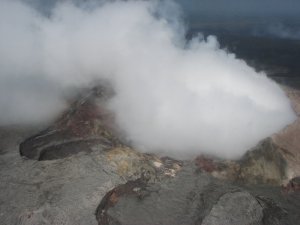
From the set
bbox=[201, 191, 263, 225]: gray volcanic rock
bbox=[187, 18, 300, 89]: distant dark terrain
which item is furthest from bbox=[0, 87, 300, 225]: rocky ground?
bbox=[187, 18, 300, 89]: distant dark terrain

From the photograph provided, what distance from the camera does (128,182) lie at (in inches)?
293

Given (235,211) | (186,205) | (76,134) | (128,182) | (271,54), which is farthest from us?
(271,54)

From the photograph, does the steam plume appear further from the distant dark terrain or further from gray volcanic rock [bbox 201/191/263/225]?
the distant dark terrain

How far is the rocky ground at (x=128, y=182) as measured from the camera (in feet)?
21.5

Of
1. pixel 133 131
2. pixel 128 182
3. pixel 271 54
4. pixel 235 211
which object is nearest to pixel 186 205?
pixel 235 211

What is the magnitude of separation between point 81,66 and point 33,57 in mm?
1528

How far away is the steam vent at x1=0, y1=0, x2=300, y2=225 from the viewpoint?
6.81 m

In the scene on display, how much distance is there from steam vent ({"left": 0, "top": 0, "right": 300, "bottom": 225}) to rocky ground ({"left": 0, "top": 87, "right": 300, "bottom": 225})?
0.08 ft

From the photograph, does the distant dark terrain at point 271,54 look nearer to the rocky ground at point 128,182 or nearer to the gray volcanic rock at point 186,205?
the rocky ground at point 128,182

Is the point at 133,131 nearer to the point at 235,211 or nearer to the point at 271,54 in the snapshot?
the point at 235,211

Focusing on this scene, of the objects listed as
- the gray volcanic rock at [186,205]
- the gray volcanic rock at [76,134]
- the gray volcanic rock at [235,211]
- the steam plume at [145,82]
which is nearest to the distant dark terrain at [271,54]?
the steam plume at [145,82]

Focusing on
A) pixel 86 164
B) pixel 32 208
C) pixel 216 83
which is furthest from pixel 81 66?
pixel 32 208

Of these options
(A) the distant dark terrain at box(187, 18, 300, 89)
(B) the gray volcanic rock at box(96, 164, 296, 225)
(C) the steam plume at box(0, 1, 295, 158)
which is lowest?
(B) the gray volcanic rock at box(96, 164, 296, 225)

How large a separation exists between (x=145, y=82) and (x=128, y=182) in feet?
13.0
